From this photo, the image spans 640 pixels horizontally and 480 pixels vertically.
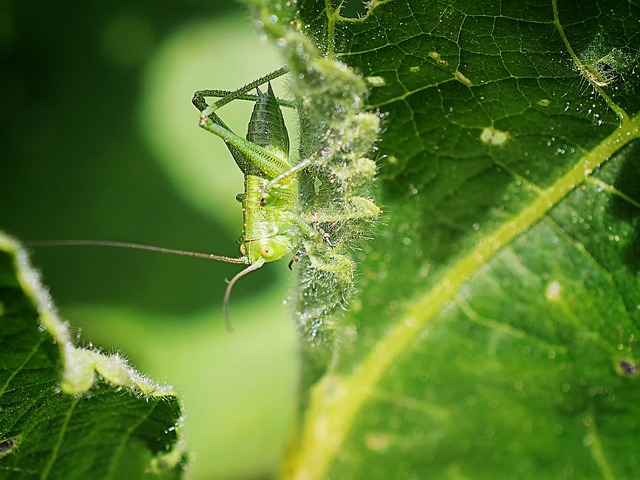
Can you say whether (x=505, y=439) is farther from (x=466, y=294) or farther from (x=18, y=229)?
(x=18, y=229)

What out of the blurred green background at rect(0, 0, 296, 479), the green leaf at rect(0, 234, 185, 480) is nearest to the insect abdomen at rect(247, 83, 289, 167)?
the green leaf at rect(0, 234, 185, 480)

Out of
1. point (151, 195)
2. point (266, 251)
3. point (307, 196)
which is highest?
point (151, 195)

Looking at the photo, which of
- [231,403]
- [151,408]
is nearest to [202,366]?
[231,403]

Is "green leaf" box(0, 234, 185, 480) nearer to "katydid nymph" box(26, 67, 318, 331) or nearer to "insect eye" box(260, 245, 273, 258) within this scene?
"katydid nymph" box(26, 67, 318, 331)

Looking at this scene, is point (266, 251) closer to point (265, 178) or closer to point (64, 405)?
point (265, 178)

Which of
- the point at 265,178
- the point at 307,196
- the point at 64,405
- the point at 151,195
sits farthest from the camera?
the point at 151,195

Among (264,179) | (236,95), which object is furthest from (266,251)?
(236,95)
